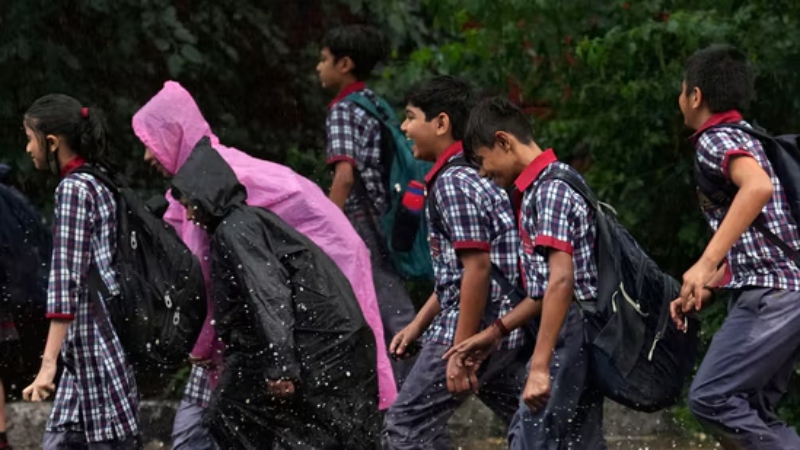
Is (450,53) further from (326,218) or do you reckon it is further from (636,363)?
(636,363)

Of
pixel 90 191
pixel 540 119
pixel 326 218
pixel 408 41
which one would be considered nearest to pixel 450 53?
pixel 540 119

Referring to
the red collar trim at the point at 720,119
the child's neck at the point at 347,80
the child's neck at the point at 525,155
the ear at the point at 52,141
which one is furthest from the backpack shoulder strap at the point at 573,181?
the child's neck at the point at 347,80

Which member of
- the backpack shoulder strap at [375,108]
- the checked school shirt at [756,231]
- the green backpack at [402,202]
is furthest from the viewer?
the backpack shoulder strap at [375,108]

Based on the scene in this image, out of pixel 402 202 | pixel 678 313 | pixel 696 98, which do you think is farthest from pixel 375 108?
pixel 678 313

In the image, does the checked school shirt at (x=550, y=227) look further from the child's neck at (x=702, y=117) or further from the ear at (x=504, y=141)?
the child's neck at (x=702, y=117)

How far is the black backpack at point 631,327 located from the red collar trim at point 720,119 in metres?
0.45

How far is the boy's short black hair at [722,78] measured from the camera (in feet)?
23.1

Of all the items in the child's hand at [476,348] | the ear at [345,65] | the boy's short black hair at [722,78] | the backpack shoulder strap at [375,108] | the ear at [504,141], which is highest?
the boy's short black hair at [722,78]

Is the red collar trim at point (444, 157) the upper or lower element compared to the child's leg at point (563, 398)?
upper

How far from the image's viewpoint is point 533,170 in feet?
22.4

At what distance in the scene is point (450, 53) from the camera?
34.4ft

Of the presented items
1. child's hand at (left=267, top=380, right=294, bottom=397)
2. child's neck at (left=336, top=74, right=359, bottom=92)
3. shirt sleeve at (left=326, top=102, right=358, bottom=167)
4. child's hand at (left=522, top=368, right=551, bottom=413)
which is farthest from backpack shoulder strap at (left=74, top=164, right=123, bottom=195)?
child's neck at (left=336, top=74, right=359, bottom=92)

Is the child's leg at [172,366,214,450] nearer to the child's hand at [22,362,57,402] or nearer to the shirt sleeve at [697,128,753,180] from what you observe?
the child's hand at [22,362,57,402]

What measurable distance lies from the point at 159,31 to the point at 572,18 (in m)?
2.40
